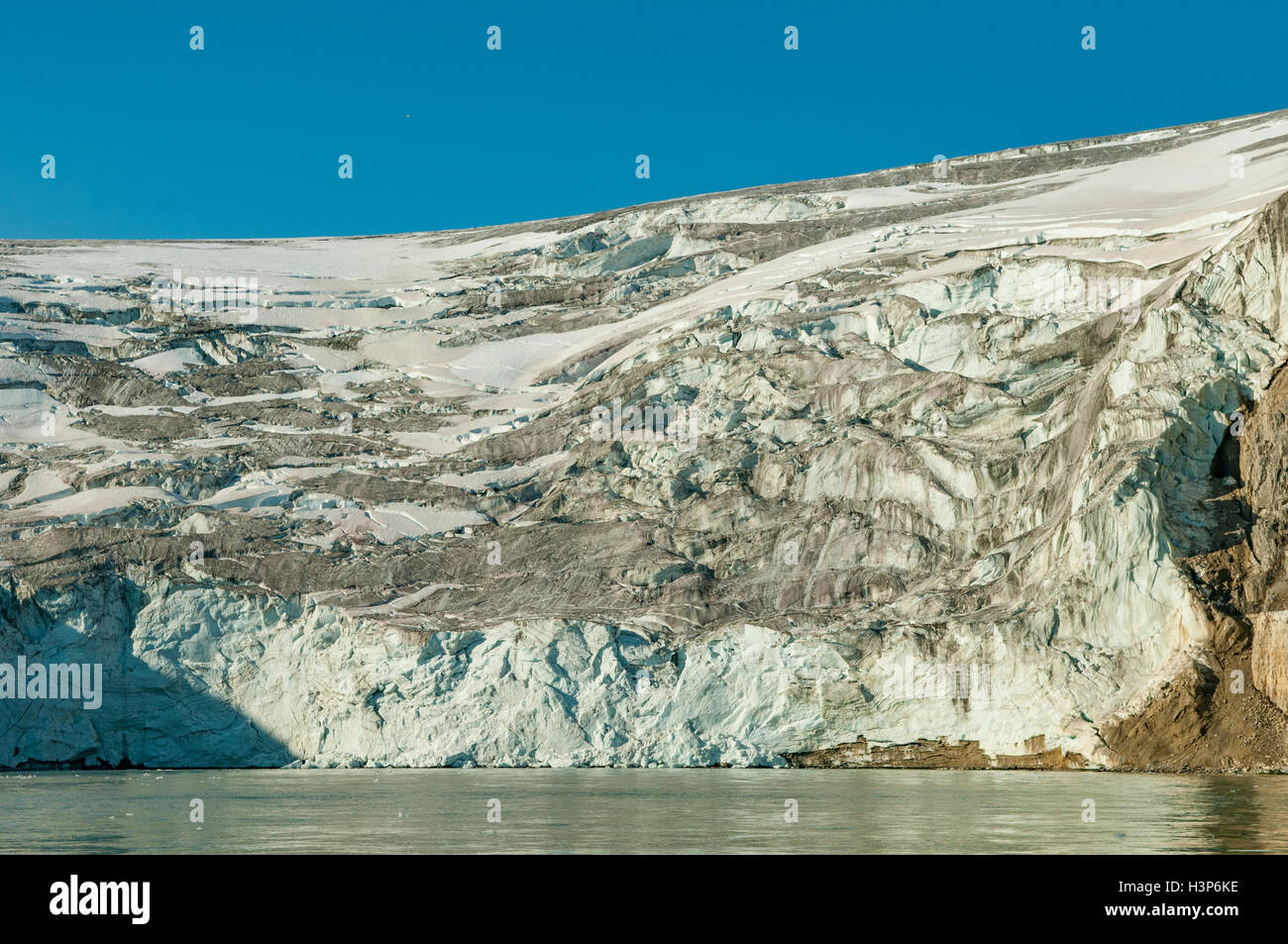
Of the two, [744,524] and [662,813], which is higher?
[744,524]

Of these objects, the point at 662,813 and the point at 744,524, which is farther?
the point at 744,524

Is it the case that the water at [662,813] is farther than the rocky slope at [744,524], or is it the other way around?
the rocky slope at [744,524]

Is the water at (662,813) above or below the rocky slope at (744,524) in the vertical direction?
below

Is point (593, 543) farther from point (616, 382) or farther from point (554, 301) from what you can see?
point (554, 301)
